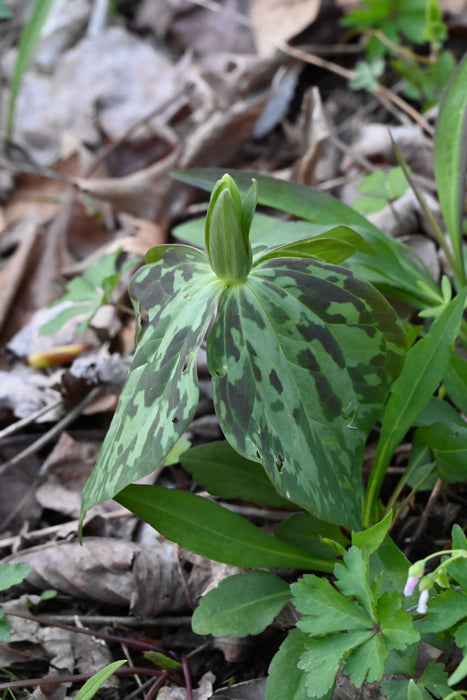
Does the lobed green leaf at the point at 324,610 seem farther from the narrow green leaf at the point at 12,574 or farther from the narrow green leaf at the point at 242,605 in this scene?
the narrow green leaf at the point at 12,574

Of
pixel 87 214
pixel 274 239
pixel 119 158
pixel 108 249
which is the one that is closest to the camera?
pixel 274 239

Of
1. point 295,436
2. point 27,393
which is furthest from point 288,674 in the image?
point 27,393

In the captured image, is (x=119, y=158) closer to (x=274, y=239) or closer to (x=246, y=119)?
(x=246, y=119)

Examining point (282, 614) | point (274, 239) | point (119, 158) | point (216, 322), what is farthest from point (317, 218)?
point (119, 158)

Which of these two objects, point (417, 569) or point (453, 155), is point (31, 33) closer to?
point (453, 155)

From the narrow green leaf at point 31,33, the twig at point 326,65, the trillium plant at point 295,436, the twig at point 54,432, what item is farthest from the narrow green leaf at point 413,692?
the narrow green leaf at point 31,33

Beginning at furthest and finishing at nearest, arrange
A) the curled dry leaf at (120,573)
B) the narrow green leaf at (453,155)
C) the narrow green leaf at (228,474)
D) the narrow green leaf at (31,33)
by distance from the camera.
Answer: the narrow green leaf at (31,33) < the narrow green leaf at (453,155) < the curled dry leaf at (120,573) < the narrow green leaf at (228,474)

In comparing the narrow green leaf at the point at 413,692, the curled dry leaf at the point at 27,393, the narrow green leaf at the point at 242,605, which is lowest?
the curled dry leaf at the point at 27,393
